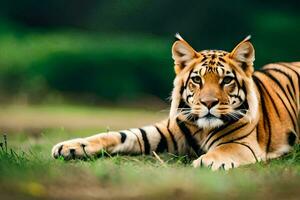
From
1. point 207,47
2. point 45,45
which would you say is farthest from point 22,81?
point 207,47

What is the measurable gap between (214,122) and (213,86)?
0.72 feet

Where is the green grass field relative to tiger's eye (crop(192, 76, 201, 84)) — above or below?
below

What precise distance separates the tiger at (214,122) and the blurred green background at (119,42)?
5451 mm

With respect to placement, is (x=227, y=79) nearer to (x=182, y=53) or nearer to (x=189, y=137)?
(x=182, y=53)

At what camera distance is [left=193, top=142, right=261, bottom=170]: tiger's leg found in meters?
4.96

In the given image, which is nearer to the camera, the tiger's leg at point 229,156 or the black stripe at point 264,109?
the tiger's leg at point 229,156

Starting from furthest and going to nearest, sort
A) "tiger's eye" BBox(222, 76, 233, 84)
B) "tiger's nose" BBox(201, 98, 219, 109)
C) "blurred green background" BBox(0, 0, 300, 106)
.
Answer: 1. "blurred green background" BBox(0, 0, 300, 106)
2. "tiger's eye" BBox(222, 76, 233, 84)
3. "tiger's nose" BBox(201, 98, 219, 109)

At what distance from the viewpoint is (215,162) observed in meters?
4.96

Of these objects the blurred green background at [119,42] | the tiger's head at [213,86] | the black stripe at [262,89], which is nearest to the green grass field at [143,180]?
the tiger's head at [213,86]

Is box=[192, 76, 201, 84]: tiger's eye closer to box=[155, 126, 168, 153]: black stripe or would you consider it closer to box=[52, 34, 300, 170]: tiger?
box=[52, 34, 300, 170]: tiger

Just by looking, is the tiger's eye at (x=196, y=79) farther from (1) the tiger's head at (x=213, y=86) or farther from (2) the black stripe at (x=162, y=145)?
(2) the black stripe at (x=162, y=145)

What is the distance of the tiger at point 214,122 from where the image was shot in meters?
5.20

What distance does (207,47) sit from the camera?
12367 millimetres

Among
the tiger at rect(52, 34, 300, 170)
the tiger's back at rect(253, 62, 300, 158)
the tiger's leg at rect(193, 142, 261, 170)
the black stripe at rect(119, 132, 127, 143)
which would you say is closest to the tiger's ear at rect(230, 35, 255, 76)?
the tiger at rect(52, 34, 300, 170)
